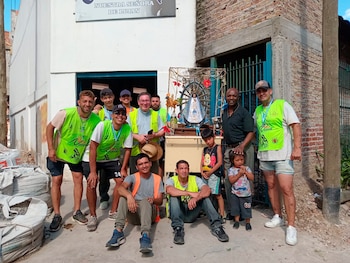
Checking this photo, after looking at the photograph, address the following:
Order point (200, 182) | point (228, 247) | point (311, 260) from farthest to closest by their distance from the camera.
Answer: point (200, 182) < point (228, 247) < point (311, 260)

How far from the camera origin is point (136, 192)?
3637mm

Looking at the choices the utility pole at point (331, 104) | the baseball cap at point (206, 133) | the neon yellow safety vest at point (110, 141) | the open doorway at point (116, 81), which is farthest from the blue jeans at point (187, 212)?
the open doorway at point (116, 81)

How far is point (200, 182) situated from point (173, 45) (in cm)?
369

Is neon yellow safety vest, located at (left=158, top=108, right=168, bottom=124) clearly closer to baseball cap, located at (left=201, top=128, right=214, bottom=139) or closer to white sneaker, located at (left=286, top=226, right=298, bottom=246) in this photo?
baseball cap, located at (left=201, top=128, right=214, bottom=139)

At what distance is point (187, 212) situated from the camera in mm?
3900

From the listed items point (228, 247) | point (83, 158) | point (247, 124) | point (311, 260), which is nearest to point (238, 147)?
point (247, 124)

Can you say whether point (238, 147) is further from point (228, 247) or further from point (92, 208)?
point (92, 208)

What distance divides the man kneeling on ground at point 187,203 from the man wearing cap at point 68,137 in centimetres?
126

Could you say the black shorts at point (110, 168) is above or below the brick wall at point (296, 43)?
below

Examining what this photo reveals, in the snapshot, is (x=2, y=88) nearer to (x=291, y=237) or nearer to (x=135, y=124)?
(x=135, y=124)

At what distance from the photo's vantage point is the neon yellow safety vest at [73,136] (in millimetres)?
3707

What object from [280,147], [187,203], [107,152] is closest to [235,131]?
[280,147]

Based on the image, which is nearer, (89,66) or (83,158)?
(83,158)

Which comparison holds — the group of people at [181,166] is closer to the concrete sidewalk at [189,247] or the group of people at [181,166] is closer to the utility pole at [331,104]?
the concrete sidewalk at [189,247]
